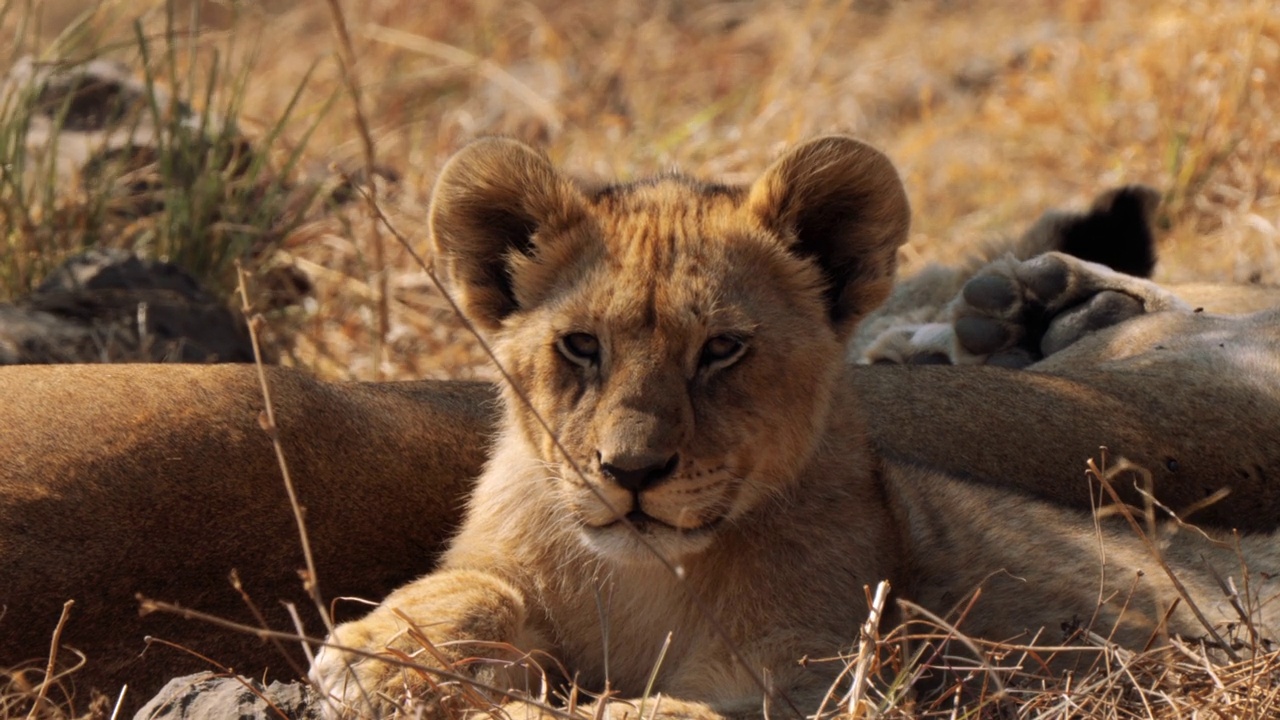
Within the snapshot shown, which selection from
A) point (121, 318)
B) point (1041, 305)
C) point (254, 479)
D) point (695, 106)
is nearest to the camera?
point (254, 479)

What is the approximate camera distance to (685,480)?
2.84m

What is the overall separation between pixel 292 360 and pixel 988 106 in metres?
4.67

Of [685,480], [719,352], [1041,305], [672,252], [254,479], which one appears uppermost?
[672,252]

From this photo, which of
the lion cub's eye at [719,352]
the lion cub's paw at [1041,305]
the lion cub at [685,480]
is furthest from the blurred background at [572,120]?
the lion cub's eye at [719,352]

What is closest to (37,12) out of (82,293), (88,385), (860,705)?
(82,293)

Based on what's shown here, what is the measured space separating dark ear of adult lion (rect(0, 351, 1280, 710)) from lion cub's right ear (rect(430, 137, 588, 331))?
46cm

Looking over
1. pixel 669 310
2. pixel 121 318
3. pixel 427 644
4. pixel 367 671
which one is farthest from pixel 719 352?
pixel 121 318

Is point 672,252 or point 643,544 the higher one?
point 672,252

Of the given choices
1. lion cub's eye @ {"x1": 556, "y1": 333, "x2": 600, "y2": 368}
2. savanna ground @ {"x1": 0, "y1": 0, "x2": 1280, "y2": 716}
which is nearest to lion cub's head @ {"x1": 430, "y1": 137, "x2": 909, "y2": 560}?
lion cub's eye @ {"x1": 556, "y1": 333, "x2": 600, "y2": 368}

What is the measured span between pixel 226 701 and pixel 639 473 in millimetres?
800

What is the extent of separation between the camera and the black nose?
2.79 metres

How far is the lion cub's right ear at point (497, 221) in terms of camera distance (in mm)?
3219

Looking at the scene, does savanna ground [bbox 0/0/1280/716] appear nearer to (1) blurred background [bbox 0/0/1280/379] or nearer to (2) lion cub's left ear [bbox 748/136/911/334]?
(1) blurred background [bbox 0/0/1280/379]

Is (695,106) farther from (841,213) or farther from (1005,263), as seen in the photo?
(841,213)
